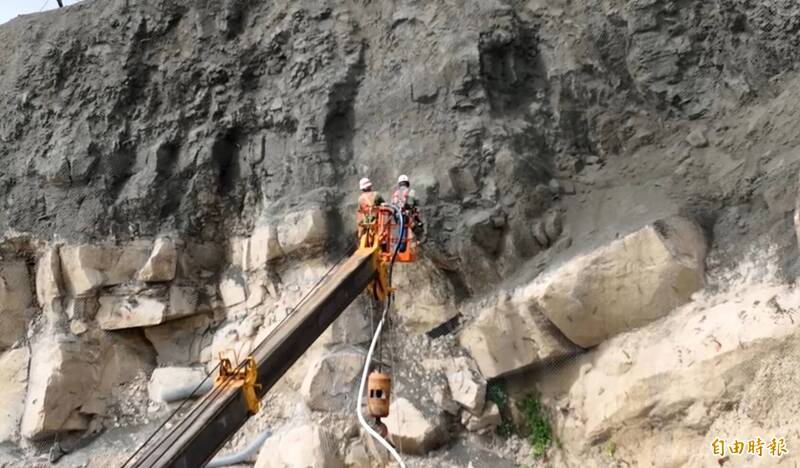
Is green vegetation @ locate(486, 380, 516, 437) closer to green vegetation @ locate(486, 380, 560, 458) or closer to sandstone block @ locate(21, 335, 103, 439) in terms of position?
green vegetation @ locate(486, 380, 560, 458)

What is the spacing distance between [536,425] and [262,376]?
3739 millimetres

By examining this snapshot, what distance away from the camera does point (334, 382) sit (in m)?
7.83

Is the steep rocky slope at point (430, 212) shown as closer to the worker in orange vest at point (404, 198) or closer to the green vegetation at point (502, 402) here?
the green vegetation at point (502, 402)

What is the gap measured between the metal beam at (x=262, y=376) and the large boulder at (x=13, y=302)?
5649mm

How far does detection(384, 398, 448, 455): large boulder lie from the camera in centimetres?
730

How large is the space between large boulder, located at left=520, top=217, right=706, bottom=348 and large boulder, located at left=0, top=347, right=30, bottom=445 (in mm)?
6542

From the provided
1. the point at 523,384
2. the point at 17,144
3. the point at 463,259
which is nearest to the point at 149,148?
the point at 17,144

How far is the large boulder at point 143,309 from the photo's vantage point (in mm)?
9070

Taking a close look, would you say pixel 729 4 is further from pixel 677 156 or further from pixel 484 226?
pixel 484 226

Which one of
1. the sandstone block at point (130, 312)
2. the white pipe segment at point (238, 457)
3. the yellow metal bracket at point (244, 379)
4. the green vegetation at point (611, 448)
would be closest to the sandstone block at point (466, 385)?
the green vegetation at point (611, 448)

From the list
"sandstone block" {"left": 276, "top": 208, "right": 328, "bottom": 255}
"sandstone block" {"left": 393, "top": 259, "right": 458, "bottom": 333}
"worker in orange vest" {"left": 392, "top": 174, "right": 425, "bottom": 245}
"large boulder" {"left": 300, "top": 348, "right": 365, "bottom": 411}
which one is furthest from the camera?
"sandstone block" {"left": 276, "top": 208, "right": 328, "bottom": 255}

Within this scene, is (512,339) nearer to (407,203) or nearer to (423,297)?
(423,297)

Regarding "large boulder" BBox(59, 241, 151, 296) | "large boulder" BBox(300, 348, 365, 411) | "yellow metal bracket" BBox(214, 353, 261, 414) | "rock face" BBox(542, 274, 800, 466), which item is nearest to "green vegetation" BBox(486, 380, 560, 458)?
"rock face" BBox(542, 274, 800, 466)

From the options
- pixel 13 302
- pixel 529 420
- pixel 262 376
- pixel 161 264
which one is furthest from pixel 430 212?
pixel 13 302
